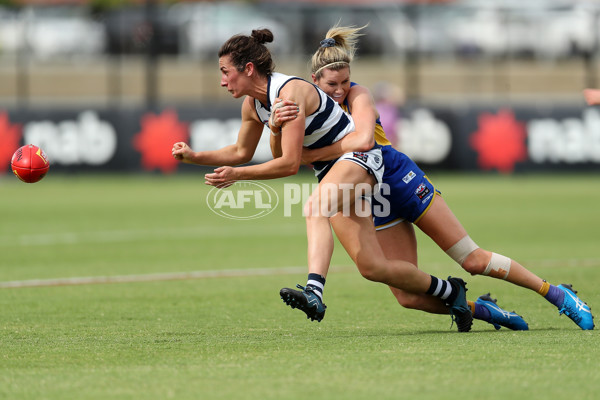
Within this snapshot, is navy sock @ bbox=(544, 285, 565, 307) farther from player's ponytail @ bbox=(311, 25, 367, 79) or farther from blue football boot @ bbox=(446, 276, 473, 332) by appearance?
player's ponytail @ bbox=(311, 25, 367, 79)

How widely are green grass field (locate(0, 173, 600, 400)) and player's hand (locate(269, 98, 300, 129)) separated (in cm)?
144

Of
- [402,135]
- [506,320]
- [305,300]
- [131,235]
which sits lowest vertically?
[131,235]

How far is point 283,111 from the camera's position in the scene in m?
6.76

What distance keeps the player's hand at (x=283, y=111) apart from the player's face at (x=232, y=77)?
13.6 inches

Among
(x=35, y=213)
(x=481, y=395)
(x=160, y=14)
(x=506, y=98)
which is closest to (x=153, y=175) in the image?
(x=35, y=213)

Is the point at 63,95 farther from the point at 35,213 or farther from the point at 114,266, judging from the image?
the point at 114,266

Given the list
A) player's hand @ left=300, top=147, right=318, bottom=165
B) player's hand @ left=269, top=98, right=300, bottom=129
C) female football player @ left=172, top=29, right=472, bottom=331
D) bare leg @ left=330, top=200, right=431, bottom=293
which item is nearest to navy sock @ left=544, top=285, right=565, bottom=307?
female football player @ left=172, top=29, right=472, bottom=331

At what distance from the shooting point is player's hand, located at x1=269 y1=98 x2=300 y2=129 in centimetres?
676

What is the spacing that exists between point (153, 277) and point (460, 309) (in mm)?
4676

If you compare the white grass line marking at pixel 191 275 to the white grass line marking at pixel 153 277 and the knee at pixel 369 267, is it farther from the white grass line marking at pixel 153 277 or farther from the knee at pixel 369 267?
the knee at pixel 369 267

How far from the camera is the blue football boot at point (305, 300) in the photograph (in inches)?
256

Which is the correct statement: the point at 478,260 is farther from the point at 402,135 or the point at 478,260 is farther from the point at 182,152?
the point at 402,135

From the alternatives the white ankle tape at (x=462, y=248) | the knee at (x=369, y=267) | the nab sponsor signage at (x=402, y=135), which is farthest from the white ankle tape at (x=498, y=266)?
the nab sponsor signage at (x=402, y=135)

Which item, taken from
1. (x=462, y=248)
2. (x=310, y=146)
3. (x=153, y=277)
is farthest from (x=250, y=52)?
(x=153, y=277)
